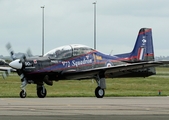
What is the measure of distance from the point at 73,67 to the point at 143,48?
17.2 feet

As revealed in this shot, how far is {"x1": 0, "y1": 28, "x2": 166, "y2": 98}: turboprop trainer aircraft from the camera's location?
28.6m

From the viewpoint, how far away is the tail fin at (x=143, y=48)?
3239cm

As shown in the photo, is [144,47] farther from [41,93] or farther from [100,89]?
[41,93]

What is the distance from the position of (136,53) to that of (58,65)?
5.39 m

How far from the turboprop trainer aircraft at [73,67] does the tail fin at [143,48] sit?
2.44ft

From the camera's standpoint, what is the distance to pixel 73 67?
29625mm

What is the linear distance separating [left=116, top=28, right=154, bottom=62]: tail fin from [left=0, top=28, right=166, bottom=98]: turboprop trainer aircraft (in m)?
0.74

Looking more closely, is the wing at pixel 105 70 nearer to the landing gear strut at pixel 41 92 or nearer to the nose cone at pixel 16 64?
the landing gear strut at pixel 41 92

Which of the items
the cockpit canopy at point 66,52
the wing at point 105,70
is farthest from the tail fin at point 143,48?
the cockpit canopy at point 66,52
